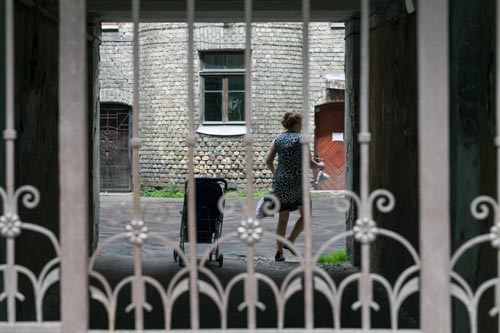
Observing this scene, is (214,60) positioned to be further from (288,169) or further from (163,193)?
(288,169)

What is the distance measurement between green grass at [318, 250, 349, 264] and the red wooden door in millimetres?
13036

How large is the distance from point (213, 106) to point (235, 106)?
616 millimetres

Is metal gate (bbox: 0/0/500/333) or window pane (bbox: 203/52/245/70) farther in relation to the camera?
window pane (bbox: 203/52/245/70)

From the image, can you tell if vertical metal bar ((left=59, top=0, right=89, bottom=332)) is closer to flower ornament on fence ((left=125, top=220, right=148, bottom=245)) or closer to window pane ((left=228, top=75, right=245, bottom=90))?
flower ornament on fence ((left=125, top=220, right=148, bottom=245))

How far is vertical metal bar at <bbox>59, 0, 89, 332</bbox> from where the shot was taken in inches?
129

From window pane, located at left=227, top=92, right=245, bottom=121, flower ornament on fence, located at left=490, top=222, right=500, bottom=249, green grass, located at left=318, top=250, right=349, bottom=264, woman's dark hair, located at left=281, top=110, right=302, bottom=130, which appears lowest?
green grass, located at left=318, top=250, right=349, bottom=264

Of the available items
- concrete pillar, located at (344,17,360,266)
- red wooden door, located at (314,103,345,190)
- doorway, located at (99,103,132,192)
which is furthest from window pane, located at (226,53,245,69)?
concrete pillar, located at (344,17,360,266)

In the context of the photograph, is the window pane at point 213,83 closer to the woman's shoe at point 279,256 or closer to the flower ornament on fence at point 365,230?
the woman's shoe at point 279,256

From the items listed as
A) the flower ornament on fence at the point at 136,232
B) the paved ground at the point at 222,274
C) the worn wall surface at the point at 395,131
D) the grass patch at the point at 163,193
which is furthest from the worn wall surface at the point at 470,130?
the grass patch at the point at 163,193

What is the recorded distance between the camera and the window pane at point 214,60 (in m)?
22.2

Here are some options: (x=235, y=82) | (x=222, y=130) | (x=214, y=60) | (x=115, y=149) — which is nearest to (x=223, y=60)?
(x=214, y=60)

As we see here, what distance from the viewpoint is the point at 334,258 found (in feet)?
32.1

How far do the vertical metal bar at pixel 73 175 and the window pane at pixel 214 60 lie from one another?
19.0 metres

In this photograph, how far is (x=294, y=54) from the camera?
2234cm
